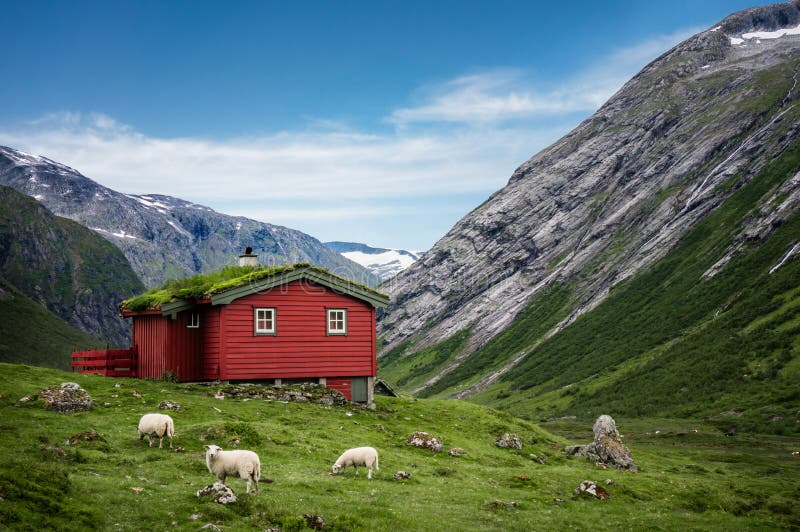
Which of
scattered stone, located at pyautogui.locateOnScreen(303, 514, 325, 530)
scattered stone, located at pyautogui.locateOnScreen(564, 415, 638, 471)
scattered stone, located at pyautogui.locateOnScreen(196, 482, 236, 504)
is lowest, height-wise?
scattered stone, located at pyautogui.locateOnScreen(564, 415, 638, 471)

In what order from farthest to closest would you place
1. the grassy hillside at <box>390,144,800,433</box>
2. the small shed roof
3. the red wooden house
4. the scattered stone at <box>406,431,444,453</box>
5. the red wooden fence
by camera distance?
the grassy hillside at <box>390,144,800,433</box>, the red wooden fence, the red wooden house, the small shed roof, the scattered stone at <box>406,431,444,453</box>

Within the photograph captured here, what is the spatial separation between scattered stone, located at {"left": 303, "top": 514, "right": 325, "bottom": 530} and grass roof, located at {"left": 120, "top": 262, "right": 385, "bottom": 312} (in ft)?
81.8

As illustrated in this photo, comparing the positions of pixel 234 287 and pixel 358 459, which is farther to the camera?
pixel 234 287

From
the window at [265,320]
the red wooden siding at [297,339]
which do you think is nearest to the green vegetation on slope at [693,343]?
the red wooden siding at [297,339]

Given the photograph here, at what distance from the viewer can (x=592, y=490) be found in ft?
100

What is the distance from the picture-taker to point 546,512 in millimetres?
26109

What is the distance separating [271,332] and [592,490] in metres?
23.2

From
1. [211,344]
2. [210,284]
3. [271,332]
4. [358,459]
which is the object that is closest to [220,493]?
[358,459]

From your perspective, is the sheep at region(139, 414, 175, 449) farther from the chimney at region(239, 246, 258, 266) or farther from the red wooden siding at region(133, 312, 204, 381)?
the chimney at region(239, 246, 258, 266)

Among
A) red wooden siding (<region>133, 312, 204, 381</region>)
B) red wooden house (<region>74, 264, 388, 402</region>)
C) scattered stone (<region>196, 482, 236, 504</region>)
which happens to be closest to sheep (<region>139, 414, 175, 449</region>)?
scattered stone (<region>196, 482, 236, 504</region>)

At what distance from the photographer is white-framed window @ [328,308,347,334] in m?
47.0

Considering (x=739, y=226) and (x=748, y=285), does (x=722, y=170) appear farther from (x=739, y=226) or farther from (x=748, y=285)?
(x=748, y=285)

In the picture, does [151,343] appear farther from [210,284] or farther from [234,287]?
[234,287]

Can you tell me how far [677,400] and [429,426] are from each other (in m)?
80.8
